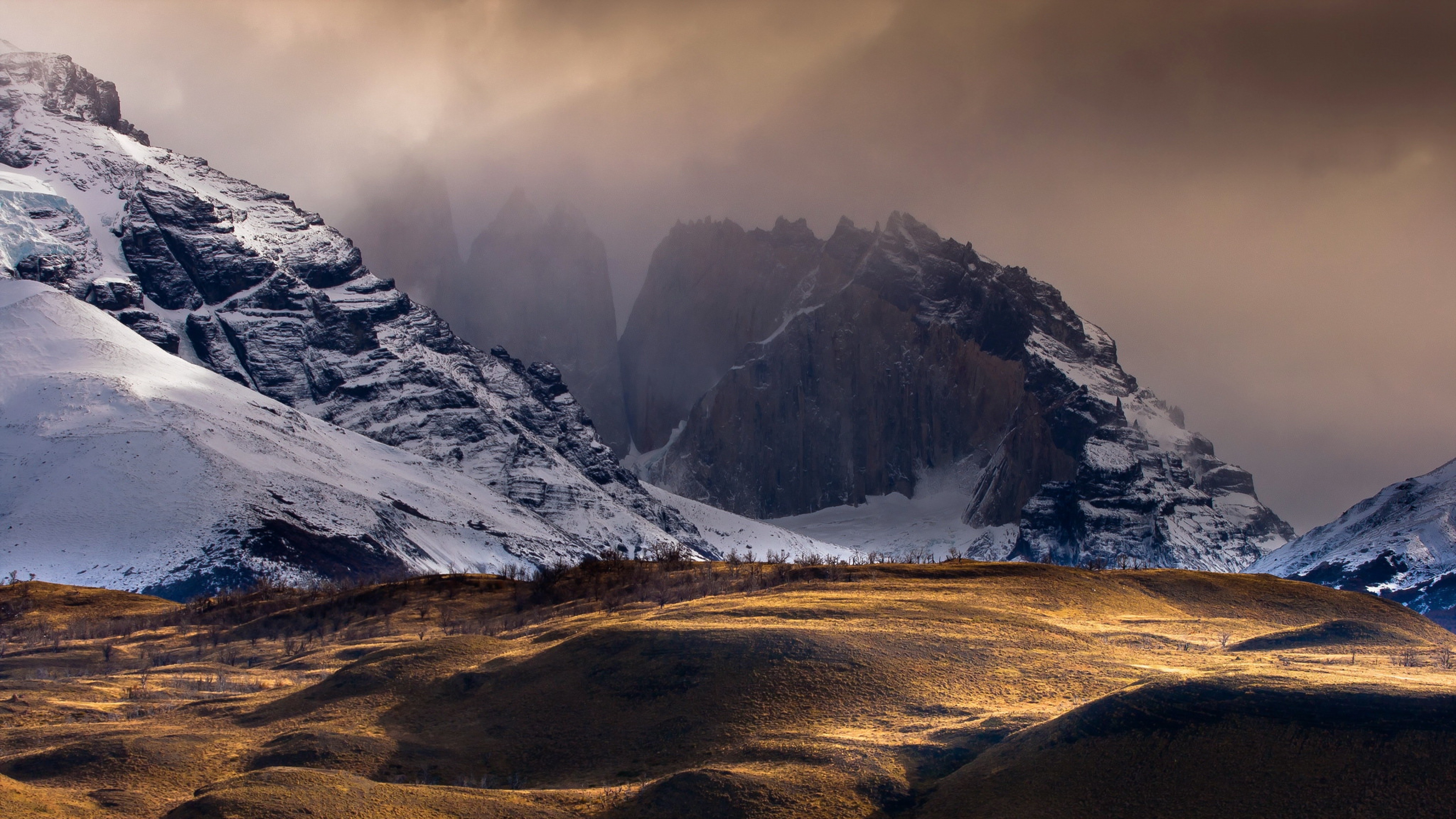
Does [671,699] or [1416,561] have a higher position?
[1416,561]

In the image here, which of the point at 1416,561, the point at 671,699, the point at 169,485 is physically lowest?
the point at 671,699

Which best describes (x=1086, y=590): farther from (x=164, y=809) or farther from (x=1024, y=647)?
(x=164, y=809)

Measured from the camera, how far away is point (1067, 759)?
23.5m

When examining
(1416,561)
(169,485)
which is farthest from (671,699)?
(1416,561)

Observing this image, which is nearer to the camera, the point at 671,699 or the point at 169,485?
the point at 671,699

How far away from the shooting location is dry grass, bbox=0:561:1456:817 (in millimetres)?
23953

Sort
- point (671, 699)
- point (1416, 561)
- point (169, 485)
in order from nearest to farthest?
Answer: point (671, 699) → point (169, 485) → point (1416, 561)

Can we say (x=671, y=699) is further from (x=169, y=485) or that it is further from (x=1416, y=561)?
(x=1416, y=561)

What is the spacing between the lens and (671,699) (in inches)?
1198

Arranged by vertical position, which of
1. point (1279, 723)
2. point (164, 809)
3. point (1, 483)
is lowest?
point (164, 809)

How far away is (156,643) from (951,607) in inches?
1572

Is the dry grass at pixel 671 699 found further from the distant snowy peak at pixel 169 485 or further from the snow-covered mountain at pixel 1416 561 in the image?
the snow-covered mountain at pixel 1416 561

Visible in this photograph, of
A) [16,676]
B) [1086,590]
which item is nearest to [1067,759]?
[1086,590]

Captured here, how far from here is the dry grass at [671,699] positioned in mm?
23953
